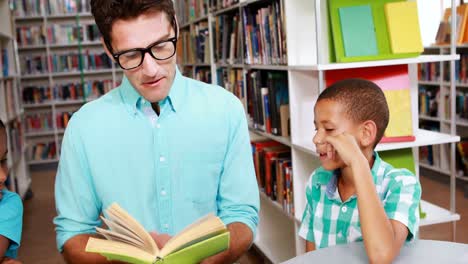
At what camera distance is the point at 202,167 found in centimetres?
141

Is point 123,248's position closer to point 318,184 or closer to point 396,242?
point 396,242

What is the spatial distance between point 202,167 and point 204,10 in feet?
9.87

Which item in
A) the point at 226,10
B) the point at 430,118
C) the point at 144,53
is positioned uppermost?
the point at 226,10

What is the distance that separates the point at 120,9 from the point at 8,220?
762 mm

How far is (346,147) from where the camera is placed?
4.24 feet

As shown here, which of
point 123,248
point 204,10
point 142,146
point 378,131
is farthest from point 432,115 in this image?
point 123,248

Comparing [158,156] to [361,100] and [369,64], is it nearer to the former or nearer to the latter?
[361,100]

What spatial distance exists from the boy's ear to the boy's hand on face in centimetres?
13

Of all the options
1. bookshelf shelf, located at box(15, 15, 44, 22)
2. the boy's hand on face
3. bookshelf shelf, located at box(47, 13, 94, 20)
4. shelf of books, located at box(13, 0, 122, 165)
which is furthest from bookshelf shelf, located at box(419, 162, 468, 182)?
bookshelf shelf, located at box(15, 15, 44, 22)

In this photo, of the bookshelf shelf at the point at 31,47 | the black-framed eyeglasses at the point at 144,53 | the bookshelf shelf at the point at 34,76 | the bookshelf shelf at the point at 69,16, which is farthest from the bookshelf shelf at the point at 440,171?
the bookshelf shelf at the point at 31,47

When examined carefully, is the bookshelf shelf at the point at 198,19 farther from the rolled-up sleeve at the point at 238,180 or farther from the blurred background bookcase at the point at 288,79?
the rolled-up sleeve at the point at 238,180

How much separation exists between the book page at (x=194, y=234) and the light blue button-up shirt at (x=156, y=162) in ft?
1.29

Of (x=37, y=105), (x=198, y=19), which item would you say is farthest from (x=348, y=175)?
(x=37, y=105)

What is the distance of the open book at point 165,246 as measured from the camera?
0.92 m
